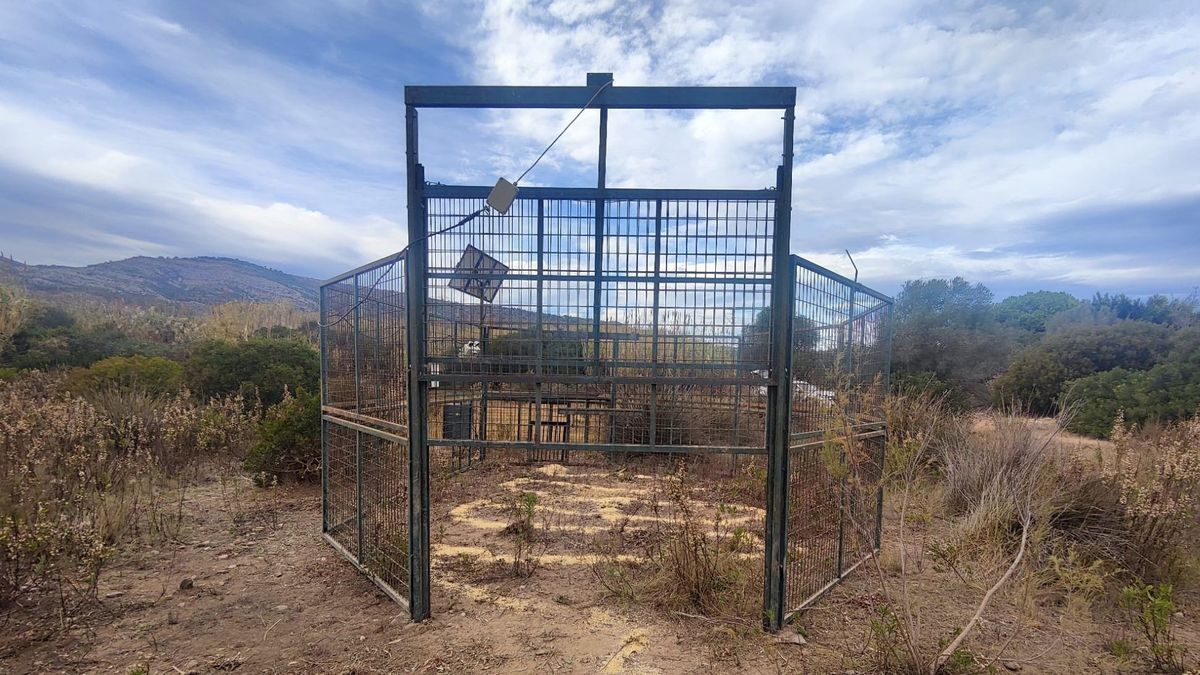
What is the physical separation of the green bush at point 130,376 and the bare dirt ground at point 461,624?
594cm

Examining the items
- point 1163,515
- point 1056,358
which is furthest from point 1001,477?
point 1056,358

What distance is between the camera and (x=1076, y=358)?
16484 mm

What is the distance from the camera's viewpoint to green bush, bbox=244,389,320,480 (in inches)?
278

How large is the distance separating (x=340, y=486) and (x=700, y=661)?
12.2 feet

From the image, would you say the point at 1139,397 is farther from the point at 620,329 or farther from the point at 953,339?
the point at 620,329

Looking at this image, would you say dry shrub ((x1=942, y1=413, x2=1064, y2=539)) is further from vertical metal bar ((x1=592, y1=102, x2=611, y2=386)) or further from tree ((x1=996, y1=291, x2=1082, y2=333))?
tree ((x1=996, y1=291, x2=1082, y2=333))

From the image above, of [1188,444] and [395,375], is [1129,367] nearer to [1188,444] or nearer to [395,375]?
[1188,444]

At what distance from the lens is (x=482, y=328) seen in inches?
154

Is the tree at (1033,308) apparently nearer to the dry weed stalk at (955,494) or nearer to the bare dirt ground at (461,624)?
the dry weed stalk at (955,494)

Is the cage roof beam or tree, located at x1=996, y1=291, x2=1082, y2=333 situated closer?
the cage roof beam

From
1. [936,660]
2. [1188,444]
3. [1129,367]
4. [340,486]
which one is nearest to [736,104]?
[936,660]

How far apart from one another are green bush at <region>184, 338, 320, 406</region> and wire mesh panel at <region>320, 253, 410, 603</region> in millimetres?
5723

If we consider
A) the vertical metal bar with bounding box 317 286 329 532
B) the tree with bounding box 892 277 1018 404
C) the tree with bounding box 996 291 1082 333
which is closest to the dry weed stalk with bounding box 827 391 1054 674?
the vertical metal bar with bounding box 317 286 329 532

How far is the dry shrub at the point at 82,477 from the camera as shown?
12.8ft
